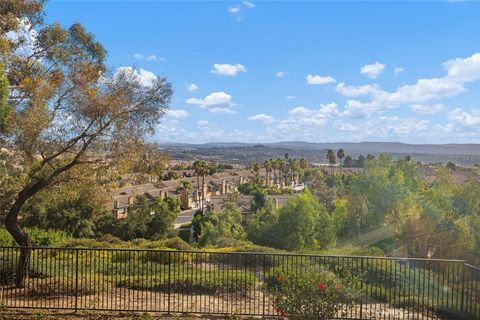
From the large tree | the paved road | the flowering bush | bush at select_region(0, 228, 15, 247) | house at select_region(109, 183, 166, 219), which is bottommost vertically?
the paved road

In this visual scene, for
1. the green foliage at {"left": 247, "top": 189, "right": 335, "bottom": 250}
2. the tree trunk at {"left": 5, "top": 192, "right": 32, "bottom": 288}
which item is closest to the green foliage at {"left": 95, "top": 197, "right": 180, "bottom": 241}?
Result: the green foliage at {"left": 247, "top": 189, "right": 335, "bottom": 250}

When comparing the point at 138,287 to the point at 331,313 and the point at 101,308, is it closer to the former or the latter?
the point at 101,308

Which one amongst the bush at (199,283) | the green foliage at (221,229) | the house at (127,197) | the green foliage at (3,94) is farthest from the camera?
the house at (127,197)

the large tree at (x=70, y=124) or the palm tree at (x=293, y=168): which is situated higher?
the large tree at (x=70, y=124)

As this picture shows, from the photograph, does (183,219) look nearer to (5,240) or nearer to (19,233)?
(5,240)

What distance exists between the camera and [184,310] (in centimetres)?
994

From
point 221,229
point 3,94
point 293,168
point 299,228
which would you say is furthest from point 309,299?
point 293,168

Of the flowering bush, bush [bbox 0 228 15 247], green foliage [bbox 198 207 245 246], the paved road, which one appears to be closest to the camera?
the flowering bush

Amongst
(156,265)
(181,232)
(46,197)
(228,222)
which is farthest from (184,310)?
(181,232)

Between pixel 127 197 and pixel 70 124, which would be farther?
pixel 127 197

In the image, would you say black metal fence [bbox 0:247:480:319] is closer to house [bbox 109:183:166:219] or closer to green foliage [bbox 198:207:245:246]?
green foliage [bbox 198:207:245:246]

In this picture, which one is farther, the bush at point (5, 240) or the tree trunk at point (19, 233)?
the bush at point (5, 240)

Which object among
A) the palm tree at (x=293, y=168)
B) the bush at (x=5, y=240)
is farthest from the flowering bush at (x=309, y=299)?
the palm tree at (x=293, y=168)

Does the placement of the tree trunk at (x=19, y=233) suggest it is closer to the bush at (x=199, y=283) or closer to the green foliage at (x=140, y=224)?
the bush at (x=199, y=283)
